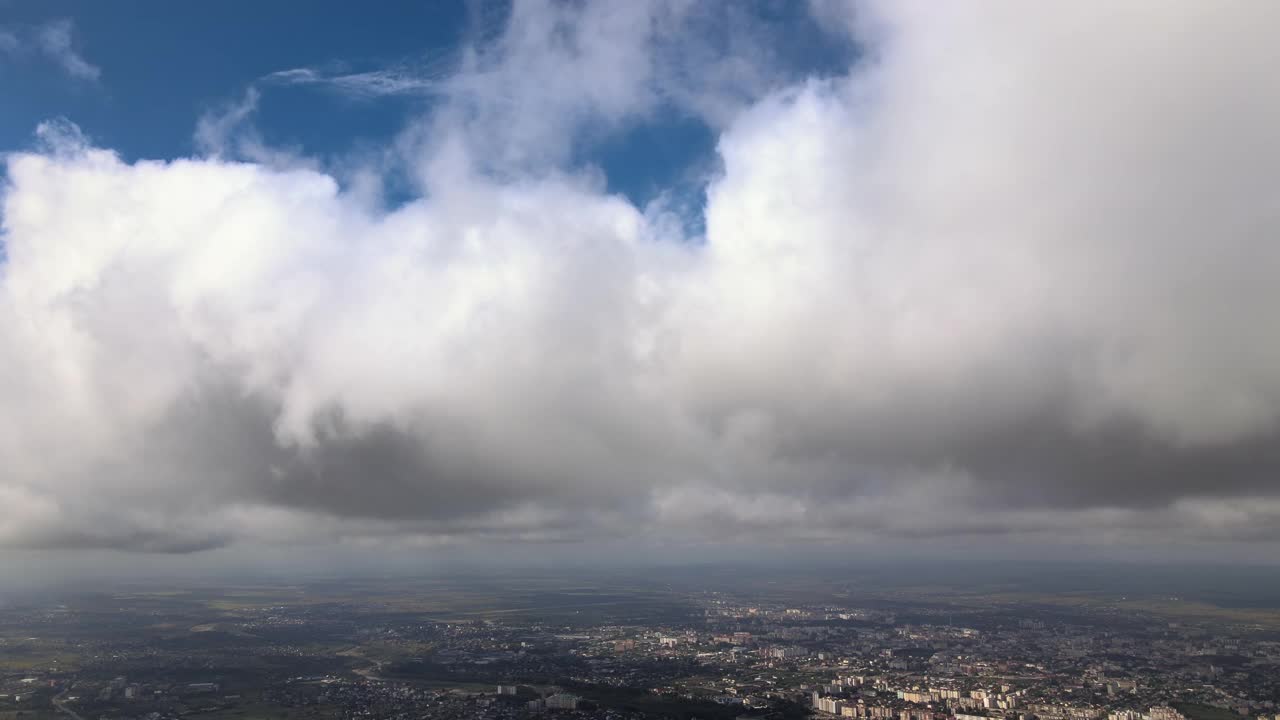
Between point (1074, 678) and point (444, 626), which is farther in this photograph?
point (444, 626)

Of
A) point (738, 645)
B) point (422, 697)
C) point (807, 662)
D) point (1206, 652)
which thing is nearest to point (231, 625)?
point (422, 697)

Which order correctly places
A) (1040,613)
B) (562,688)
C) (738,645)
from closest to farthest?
1. (562,688)
2. (738,645)
3. (1040,613)

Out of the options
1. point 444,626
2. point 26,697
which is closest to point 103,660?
point 26,697

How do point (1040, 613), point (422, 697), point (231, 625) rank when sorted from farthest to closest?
point (1040, 613) < point (231, 625) < point (422, 697)

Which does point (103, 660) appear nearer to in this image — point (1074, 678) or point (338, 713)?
point (338, 713)

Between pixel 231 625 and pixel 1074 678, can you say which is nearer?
pixel 1074 678

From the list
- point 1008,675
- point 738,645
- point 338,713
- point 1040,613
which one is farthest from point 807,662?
point 1040,613

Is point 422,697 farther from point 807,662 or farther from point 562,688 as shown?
point 807,662

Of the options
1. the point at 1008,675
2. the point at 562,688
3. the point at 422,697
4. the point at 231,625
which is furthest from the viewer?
the point at 231,625

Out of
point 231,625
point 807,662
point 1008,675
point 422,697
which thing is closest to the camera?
point 422,697
